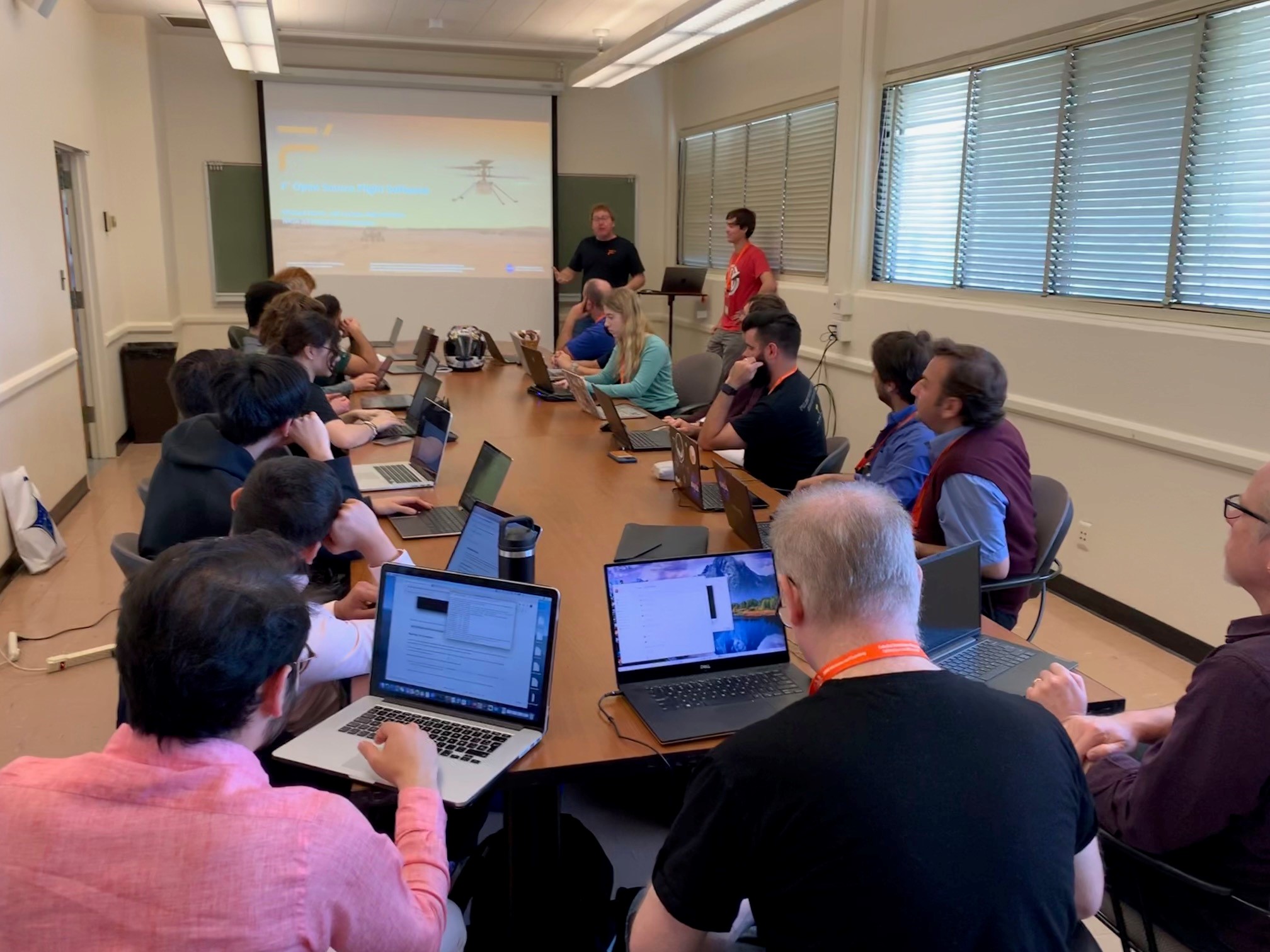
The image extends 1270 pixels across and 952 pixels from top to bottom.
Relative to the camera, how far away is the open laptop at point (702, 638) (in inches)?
68.0

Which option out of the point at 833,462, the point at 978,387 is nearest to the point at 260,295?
the point at 833,462

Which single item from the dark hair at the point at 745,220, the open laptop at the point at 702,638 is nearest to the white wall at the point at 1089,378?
the dark hair at the point at 745,220

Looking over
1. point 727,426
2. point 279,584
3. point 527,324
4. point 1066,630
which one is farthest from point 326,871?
point 527,324

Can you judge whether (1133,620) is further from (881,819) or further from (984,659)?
(881,819)

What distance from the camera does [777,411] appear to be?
11.3 feet

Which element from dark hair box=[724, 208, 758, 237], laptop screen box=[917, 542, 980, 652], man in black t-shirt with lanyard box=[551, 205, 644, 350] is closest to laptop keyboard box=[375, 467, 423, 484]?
laptop screen box=[917, 542, 980, 652]

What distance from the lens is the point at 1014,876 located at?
3.24 feet

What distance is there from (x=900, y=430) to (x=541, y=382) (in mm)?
2501

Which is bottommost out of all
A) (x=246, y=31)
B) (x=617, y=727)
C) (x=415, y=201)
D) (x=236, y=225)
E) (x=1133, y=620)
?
(x=1133, y=620)

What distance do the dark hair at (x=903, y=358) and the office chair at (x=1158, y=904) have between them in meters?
1.70

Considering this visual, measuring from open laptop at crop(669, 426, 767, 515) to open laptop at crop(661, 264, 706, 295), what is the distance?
16.1 ft

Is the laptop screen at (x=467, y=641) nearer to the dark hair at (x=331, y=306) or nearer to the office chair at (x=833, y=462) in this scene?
the office chair at (x=833, y=462)

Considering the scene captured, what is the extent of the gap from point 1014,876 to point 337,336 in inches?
135

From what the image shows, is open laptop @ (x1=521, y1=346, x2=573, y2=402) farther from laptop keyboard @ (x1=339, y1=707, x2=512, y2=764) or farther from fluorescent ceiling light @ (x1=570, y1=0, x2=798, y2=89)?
laptop keyboard @ (x1=339, y1=707, x2=512, y2=764)
